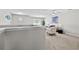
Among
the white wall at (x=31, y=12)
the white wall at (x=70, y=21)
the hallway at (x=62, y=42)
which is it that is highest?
the white wall at (x=31, y=12)

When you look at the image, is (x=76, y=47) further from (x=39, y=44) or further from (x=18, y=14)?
(x=18, y=14)

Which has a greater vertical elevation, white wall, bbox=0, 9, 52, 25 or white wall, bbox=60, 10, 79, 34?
white wall, bbox=0, 9, 52, 25

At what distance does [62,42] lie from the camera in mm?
1591

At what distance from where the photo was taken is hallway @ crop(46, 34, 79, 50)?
5.16ft

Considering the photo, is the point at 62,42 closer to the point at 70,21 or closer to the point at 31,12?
the point at 70,21

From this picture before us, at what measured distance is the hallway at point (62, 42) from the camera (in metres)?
1.57

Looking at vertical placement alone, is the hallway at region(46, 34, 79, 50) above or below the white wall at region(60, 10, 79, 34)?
below

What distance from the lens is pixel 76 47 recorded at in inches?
61.9

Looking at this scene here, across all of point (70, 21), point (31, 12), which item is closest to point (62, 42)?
point (70, 21)

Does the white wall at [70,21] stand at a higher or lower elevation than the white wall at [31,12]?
lower

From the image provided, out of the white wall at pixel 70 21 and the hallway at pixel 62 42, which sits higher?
the white wall at pixel 70 21

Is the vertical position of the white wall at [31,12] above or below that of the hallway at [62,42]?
above

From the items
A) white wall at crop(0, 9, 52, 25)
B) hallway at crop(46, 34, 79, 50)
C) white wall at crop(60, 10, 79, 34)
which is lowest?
hallway at crop(46, 34, 79, 50)
